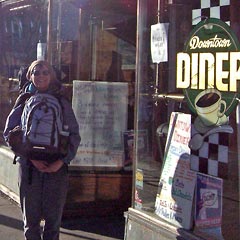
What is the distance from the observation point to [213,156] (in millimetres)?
3637

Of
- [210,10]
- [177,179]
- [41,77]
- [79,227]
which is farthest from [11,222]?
[210,10]

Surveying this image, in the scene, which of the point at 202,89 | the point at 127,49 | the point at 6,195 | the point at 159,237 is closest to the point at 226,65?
the point at 202,89

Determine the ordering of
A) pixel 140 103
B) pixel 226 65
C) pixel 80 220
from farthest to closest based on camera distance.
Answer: pixel 80 220, pixel 140 103, pixel 226 65

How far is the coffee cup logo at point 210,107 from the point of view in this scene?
3562mm

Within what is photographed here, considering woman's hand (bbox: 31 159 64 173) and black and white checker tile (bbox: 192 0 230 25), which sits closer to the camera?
black and white checker tile (bbox: 192 0 230 25)

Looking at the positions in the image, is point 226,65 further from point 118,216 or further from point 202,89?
point 118,216

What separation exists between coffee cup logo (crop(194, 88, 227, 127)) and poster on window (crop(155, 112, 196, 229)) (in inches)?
6.8

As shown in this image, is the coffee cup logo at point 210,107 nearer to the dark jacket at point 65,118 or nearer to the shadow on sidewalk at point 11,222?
the dark jacket at point 65,118

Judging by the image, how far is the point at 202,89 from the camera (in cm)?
369

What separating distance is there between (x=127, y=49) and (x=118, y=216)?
1.89 m

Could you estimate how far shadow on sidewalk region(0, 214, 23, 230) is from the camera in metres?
5.49

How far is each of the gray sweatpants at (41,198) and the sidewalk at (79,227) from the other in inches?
41.5

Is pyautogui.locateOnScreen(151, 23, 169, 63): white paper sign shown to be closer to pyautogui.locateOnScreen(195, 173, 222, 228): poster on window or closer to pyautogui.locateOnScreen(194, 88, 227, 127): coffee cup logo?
pyautogui.locateOnScreen(194, 88, 227, 127): coffee cup logo

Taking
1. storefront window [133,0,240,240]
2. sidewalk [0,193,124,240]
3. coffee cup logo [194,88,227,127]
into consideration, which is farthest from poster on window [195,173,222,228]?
sidewalk [0,193,124,240]
